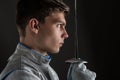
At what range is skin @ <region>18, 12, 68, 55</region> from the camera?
99cm

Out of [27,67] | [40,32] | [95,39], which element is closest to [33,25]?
[40,32]

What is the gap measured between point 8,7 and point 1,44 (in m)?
0.21

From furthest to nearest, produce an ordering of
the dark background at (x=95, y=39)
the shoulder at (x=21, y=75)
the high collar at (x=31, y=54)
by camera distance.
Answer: the dark background at (x=95, y=39)
the high collar at (x=31, y=54)
the shoulder at (x=21, y=75)

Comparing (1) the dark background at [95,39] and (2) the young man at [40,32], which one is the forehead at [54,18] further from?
(1) the dark background at [95,39]

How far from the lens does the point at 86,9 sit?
173cm

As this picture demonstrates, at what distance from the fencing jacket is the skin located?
0.10 ft

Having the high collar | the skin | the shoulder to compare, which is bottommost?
the shoulder

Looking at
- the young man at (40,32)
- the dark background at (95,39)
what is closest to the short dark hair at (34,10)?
the young man at (40,32)

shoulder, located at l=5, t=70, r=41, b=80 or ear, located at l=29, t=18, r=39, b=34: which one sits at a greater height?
ear, located at l=29, t=18, r=39, b=34

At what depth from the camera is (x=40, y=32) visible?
1.00m

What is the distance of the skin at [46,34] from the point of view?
989mm

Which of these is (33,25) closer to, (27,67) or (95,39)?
(27,67)

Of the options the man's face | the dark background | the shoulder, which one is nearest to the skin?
the man's face

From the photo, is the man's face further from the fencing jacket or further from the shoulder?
the shoulder
